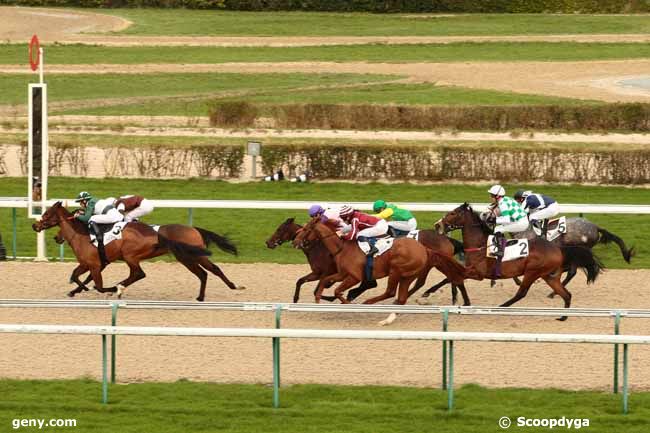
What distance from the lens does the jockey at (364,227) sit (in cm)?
1243

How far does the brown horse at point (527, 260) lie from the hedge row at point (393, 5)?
37.8m

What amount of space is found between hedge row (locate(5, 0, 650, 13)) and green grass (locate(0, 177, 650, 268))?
30.7m

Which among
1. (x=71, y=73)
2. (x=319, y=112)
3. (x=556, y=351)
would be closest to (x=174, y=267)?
(x=556, y=351)

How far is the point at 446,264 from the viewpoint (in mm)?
12430

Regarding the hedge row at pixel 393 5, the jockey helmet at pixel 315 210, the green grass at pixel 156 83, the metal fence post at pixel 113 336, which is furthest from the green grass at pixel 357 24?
the metal fence post at pixel 113 336

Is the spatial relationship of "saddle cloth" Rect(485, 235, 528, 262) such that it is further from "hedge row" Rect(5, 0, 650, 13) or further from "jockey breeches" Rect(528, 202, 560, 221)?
"hedge row" Rect(5, 0, 650, 13)

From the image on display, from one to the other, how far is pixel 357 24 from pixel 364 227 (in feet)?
114

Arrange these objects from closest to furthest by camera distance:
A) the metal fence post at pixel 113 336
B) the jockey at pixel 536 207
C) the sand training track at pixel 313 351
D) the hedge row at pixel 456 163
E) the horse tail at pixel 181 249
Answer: the metal fence post at pixel 113 336, the sand training track at pixel 313 351, the horse tail at pixel 181 249, the jockey at pixel 536 207, the hedge row at pixel 456 163

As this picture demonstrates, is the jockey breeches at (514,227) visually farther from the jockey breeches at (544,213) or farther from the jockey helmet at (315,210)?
the jockey helmet at (315,210)

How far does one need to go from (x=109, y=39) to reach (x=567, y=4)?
1804cm

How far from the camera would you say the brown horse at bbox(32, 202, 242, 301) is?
1305 cm

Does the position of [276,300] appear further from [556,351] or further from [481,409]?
[481,409]

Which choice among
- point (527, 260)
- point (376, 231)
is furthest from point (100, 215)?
point (527, 260)

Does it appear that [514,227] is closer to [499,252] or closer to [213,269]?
[499,252]
